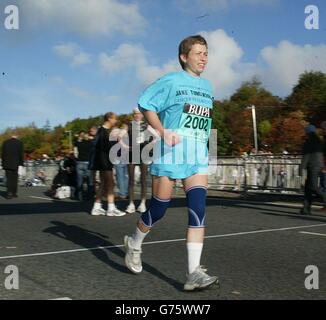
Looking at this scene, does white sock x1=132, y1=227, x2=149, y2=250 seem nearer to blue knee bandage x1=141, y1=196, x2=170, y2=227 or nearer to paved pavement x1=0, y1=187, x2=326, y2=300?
blue knee bandage x1=141, y1=196, x2=170, y2=227

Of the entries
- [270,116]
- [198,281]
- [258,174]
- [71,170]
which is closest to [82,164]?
[71,170]

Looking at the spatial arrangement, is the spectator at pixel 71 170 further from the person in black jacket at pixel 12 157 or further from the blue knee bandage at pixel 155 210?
the blue knee bandage at pixel 155 210

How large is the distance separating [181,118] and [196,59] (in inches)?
20.1

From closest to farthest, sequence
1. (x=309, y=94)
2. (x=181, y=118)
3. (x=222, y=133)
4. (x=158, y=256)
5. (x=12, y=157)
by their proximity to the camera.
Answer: (x=181, y=118)
(x=158, y=256)
(x=12, y=157)
(x=309, y=94)
(x=222, y=133)

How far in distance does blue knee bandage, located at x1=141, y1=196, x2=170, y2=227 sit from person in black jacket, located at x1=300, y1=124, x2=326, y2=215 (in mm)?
6214

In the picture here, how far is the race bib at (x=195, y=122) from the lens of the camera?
4.15m

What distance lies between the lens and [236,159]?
16.9m

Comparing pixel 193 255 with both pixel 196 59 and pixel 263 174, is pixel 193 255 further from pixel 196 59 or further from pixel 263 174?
pixel 263 174

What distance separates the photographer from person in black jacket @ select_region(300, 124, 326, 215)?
1007 centimetres

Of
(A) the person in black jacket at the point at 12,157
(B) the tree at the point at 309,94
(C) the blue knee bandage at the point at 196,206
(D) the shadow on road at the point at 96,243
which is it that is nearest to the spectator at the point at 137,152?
→ (D) the shadow on road at the point at 96,243

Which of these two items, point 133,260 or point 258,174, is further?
point 258,174

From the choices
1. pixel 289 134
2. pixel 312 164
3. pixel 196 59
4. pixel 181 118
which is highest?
pixel 289 134

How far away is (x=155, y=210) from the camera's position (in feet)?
14.4

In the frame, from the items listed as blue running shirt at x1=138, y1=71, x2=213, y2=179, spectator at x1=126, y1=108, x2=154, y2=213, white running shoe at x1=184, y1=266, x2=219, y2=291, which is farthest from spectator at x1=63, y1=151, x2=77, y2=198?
white running shoe at x1=184, y1=266, x2=219, y2=291
